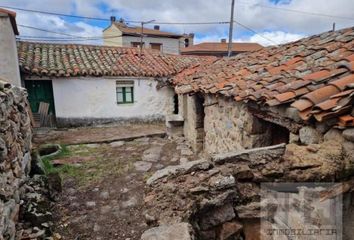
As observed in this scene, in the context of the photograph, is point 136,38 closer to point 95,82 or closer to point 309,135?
point 95,82

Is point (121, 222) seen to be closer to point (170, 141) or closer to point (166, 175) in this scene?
point (166, 175)

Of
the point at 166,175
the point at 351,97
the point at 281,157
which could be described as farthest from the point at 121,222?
the point at 351,97

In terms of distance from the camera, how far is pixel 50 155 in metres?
7.63

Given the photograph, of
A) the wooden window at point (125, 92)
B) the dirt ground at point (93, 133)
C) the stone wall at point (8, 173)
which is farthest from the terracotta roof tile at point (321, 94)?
the wooden window at point (125, 92)

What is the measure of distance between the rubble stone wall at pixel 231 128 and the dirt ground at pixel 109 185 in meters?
1.47

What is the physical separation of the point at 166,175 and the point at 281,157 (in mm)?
1128

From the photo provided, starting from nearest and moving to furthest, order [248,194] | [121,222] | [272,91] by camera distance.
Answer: [248,194]
[272,91]
[121,222]

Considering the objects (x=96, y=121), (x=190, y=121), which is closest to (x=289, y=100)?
(x=190, y=121)

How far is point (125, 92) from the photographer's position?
1258 cm

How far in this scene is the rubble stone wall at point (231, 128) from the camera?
4.34 m

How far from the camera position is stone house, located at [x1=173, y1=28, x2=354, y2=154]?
8.90ft

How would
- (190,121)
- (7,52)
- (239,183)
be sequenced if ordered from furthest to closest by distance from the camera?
1. (190,121)
2. (7,52)
3. (239,183)

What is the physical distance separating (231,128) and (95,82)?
27.3 feet

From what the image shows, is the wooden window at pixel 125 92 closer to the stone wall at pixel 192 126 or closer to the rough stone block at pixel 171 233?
the stone wall at pixel 192 126
